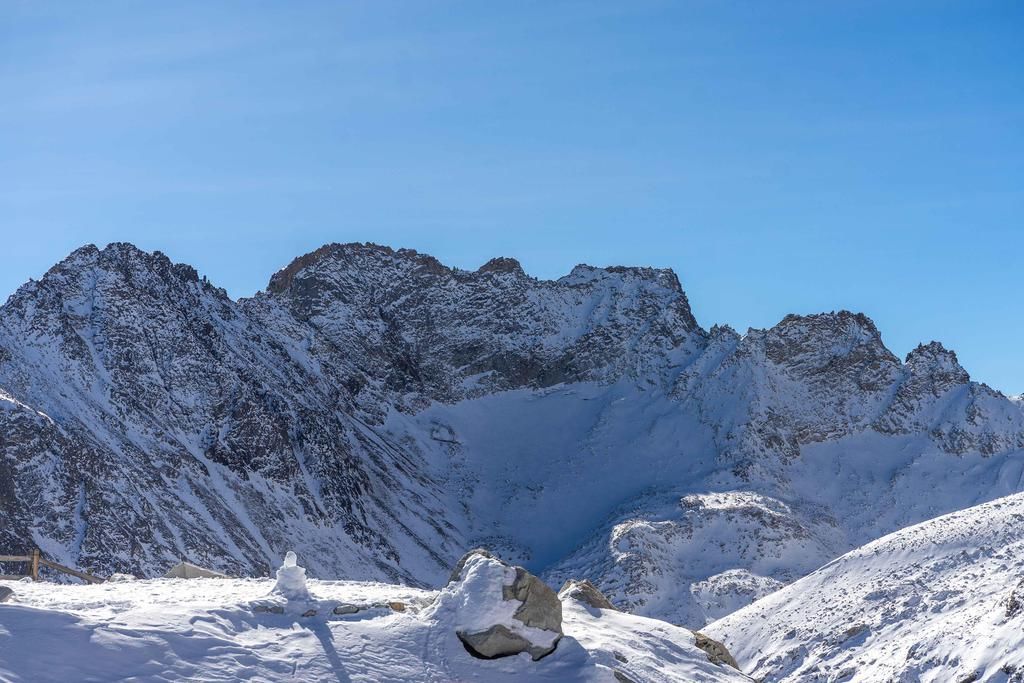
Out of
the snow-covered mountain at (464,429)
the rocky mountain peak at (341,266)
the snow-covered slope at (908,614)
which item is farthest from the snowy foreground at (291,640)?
the rocky mountain peak at (341,266)

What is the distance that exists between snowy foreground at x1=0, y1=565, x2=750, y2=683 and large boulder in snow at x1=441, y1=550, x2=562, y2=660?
8 centimetres

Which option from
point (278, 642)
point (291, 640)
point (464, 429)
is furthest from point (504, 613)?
point (464, 429)

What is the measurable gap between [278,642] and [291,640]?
327 millimetres

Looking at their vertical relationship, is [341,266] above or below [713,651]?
above

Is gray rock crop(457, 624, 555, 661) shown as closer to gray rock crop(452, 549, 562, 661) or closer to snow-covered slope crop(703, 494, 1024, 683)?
gray rock crop(452, 549, 562, 661)

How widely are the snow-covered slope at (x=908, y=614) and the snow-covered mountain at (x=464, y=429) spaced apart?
28954 millimetres

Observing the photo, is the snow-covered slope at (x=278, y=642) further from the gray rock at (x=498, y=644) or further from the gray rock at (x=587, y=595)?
the gray rock at (x=587, y=595)

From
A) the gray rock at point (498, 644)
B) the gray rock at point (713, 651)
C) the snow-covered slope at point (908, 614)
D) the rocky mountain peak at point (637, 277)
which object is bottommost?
the snow-covered slope at point (908, 614)

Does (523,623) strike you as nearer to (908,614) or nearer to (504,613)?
(504,613)

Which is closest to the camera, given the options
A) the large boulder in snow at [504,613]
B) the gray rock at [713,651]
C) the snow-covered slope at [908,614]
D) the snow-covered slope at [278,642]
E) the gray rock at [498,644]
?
the snow-covered slope at [278,642]

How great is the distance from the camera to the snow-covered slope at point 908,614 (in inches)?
2239

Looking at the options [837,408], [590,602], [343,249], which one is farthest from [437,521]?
[590,602]

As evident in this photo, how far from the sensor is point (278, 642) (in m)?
28.9

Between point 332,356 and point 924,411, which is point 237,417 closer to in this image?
point 332,356
